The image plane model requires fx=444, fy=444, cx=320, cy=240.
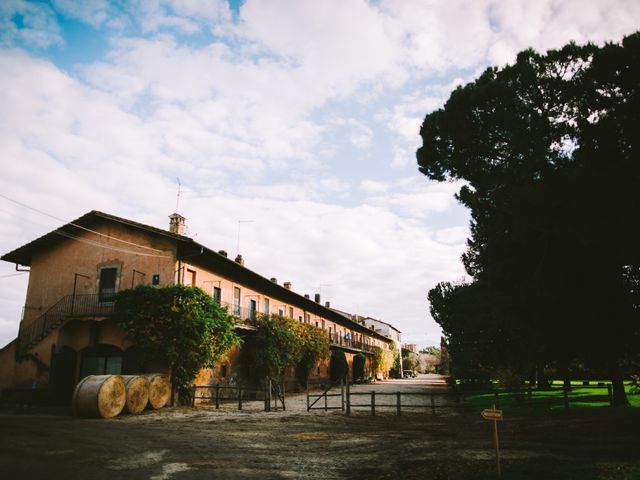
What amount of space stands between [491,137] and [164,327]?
1486 cm

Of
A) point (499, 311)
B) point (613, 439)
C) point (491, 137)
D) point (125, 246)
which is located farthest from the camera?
point (125, 246)

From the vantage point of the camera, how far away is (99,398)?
48.8 ft

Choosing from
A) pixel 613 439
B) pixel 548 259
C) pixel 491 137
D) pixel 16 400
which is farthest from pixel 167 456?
pixel 16 400

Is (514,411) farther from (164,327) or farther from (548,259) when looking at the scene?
(164,327)

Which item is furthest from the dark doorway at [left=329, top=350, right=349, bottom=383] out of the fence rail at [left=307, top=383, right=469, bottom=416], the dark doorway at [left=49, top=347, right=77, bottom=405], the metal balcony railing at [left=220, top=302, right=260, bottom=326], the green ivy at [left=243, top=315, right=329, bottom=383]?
the dark doorway at [left=49, top=347, right=77, bottom=405]

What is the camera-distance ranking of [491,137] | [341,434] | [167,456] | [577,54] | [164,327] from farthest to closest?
[164,327], [491,137], [577,54], [341,434], [167,456]

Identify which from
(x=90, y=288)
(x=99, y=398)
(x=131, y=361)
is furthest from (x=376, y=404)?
(x=90, y=288)

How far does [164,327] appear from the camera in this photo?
736 inches

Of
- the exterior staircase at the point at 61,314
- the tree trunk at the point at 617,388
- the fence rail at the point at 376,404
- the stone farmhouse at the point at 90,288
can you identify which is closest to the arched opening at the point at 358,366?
the fence rail at the point at 376,404

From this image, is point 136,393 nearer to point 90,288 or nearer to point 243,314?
point 90,288

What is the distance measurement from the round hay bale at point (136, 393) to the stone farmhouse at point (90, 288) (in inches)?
91.2

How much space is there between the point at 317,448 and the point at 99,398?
29.5ft

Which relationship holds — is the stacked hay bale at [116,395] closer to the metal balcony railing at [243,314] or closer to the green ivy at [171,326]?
the green ivy at [171,326]

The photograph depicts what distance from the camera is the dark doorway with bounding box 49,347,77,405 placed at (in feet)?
64.4
